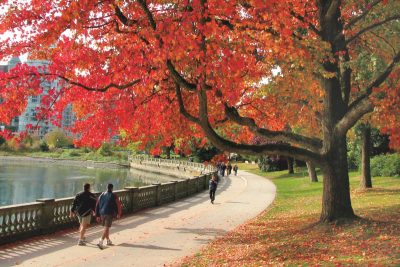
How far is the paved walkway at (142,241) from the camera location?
11216 millimetres

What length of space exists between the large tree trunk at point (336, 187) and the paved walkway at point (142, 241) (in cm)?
393

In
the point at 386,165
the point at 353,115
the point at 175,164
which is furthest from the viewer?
the point at 175,164

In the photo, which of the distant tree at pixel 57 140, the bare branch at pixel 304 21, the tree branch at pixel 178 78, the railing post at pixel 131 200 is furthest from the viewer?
the distant tree at pixel 57 140

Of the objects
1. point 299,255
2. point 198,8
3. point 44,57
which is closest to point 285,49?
point 198,8

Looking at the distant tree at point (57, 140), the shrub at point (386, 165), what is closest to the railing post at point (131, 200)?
the shrub at point (386, 165)

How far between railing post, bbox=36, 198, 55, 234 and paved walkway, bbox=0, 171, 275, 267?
33 cm

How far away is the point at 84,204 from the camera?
42.7ft

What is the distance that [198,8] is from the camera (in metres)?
10.7

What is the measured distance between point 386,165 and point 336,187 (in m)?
23.9

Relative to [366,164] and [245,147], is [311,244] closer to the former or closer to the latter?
[245,147]

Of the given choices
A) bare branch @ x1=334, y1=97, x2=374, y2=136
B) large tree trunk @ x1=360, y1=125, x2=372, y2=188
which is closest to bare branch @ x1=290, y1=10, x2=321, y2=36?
bare branch @ x1=334, y1=97, x2=374, y2=136

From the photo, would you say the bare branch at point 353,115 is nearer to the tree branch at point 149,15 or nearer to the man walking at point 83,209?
the tree branch at point 149,15

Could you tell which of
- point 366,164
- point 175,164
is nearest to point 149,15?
point 366,164

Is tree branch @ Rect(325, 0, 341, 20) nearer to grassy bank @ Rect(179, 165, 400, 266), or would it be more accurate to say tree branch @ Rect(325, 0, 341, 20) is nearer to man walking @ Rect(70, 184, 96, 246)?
grassy bank @ Rect(179, 165, 400, 266)
